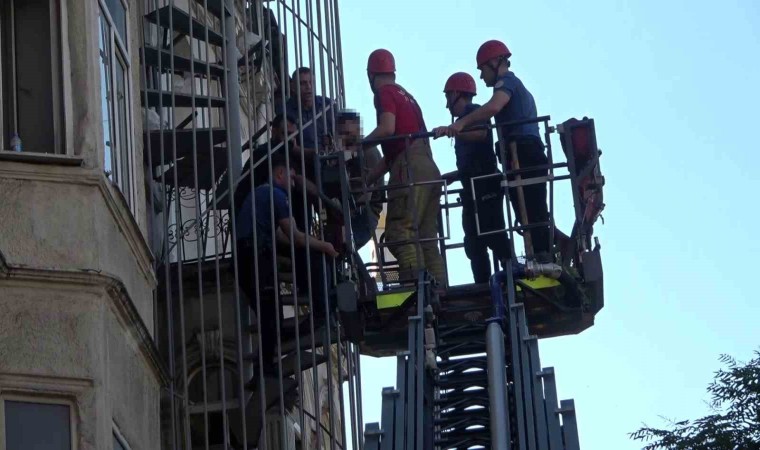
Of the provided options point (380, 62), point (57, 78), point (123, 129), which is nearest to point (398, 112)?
point (380, 62)

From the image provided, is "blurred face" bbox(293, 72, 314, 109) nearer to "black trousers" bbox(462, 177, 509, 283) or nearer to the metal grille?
the metal grille

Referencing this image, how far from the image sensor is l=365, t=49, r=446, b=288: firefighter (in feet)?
49.1

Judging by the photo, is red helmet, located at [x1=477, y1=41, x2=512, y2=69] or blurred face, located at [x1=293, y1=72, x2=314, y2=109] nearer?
red helmet, located at [x1=477, y1=41, x2=512, y2=69]

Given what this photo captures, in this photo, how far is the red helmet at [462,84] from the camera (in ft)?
52.0

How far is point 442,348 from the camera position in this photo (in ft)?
44.4

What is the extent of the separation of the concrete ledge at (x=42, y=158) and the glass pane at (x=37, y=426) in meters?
1.50

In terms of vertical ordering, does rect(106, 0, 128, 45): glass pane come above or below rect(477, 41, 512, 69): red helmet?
below

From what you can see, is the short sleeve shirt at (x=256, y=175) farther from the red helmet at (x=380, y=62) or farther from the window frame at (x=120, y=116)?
the window frame at (x=120, y=116)

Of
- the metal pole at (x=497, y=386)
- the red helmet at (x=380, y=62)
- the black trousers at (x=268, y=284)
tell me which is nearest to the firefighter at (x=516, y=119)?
the red helmet at (x=380, y=62)

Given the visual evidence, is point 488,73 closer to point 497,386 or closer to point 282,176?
point 282,176

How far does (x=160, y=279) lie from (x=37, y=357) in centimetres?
542

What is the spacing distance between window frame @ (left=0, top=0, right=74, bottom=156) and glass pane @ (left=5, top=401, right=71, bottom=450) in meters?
1.58

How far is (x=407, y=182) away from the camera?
1509 centimetres

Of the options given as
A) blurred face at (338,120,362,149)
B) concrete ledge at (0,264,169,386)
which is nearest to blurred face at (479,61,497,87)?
blurred face at (338,120,362,149)
